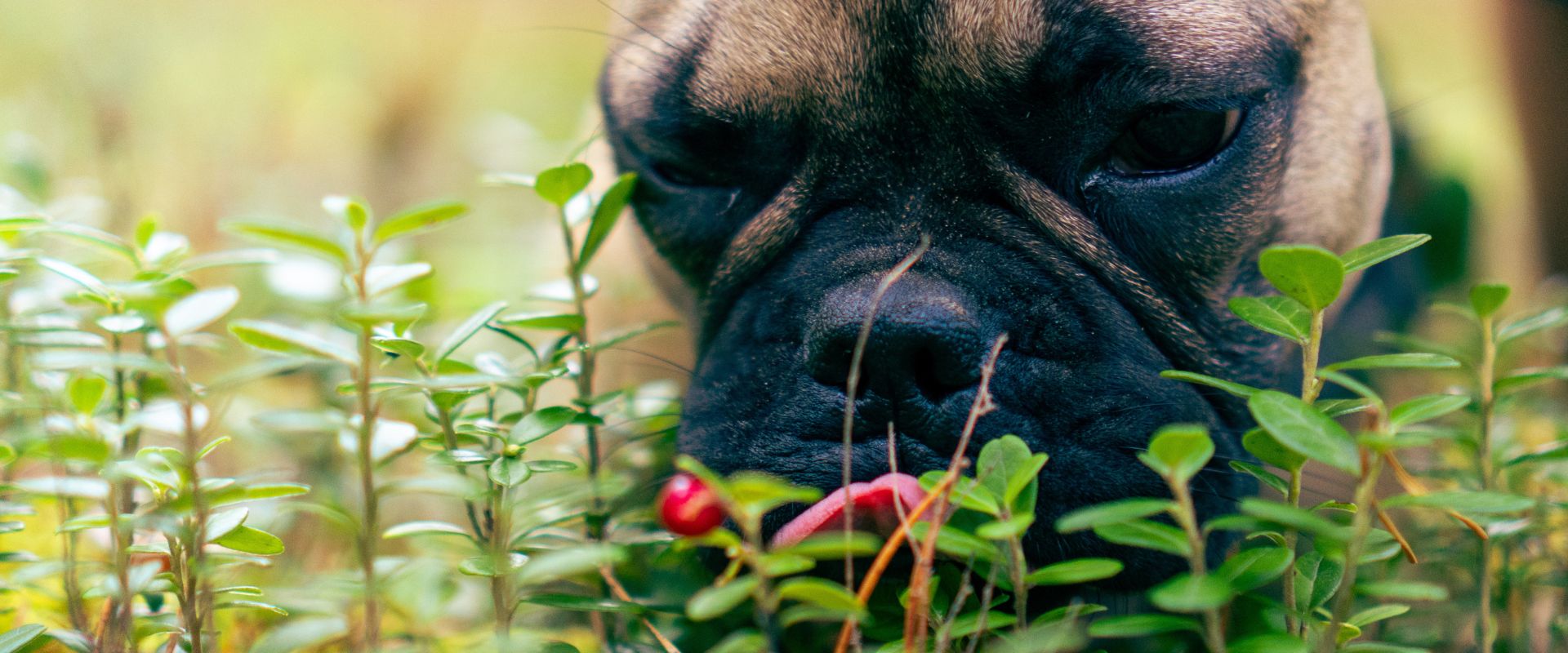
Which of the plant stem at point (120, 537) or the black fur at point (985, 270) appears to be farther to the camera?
the black fur at point (985, 270)

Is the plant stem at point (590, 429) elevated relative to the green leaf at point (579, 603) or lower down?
elevated

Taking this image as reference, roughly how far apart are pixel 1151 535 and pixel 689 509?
427 millimetres

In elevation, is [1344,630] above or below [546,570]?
below

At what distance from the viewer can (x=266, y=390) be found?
235 cm

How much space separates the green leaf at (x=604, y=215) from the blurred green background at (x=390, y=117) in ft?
0.76

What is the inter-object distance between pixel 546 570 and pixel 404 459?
73.1 inches

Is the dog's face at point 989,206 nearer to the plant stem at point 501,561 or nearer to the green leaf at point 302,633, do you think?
the plant stem at point 501,561

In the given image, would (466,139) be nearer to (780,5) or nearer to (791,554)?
(780,5)

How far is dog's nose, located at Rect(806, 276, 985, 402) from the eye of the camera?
1341 mm

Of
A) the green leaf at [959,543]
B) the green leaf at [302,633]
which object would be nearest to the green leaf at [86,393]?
the green leaf at [302,633]

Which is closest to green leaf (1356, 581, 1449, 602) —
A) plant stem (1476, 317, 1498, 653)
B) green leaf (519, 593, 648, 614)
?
plant stem (1476, 317, 1498, 653)

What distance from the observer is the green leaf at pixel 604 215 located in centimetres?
137

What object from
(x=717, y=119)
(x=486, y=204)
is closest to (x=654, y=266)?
(x=717, y=119)

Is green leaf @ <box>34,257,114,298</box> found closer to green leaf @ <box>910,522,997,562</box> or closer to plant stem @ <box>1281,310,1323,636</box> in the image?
green leaf @ <box>910,522,997,562</box>
